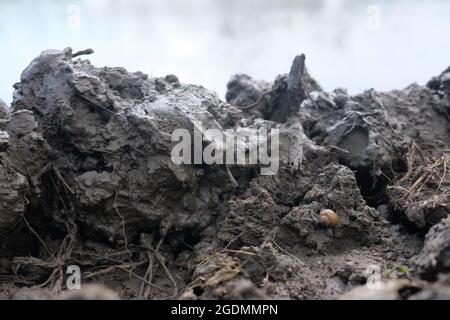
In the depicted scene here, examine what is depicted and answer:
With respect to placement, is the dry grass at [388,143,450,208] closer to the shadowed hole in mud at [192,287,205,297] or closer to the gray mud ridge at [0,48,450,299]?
the gray mud ridge at [0,48,450,299]

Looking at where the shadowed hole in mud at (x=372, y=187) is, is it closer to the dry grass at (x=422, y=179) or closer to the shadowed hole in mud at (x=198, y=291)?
the dry grass at (x=422, y=179)

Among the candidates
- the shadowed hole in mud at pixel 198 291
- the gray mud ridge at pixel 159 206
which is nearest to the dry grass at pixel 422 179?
the gray mud ridge at pixel 159 206

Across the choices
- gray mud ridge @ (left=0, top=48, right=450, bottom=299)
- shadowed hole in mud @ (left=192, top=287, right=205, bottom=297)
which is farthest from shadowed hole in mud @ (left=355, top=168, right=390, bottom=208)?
shadowed hole in mud @ (left=192, top=287, right=205, bottom=297)

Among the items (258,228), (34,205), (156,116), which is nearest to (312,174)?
(258,228)

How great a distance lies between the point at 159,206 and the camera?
2562 millimetres

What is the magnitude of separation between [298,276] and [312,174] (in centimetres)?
95

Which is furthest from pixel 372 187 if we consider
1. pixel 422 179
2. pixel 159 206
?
pixel 159 206

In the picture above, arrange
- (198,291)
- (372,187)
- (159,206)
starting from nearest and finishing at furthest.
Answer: (198,291), (159,206), (372,187)

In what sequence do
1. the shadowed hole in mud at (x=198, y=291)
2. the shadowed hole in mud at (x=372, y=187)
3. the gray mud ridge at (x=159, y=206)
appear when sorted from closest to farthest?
1. the shadowed hole in mud at (x=198, y=291)
2. the gray mud ridge at (x=159, y=206)
3. the shadowed hole in mud at (x=372, y=187)

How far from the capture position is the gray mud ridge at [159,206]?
7.51 feet

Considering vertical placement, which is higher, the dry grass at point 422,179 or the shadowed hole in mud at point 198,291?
the dry grass at point 422,179

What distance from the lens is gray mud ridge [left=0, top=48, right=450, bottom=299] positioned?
2.29m

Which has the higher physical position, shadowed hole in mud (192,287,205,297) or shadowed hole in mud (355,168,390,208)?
shadowed hole in mud (355,168,390,208)

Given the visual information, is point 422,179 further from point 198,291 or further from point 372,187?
point 198,291
